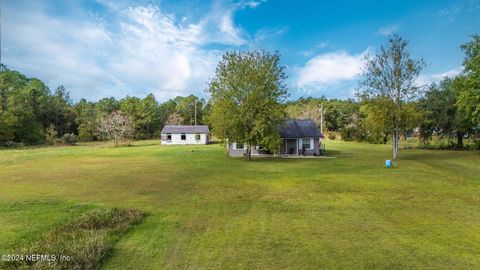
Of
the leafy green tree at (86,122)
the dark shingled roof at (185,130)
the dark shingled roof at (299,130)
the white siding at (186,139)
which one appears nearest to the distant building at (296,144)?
the dark shingled roof at (299,130)

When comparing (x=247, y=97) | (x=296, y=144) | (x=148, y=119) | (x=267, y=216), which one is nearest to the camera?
(x=267, y=216)

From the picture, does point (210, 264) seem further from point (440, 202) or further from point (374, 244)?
point (440, 202)

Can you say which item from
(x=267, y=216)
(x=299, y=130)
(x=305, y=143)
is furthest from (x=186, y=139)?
(x=267, y=216)

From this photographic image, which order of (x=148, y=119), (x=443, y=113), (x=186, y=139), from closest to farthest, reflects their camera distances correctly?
1. (x=443, y=113)
2. (x=186, y=139)
3. (x=148, y=119)

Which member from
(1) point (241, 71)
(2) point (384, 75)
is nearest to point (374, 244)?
(1) point (241, 71)

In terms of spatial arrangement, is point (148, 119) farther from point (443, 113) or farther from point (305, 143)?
point (443, 113)

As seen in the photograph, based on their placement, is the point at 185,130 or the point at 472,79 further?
the point at 185,130

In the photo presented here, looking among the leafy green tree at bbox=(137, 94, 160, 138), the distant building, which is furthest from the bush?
the distant building
